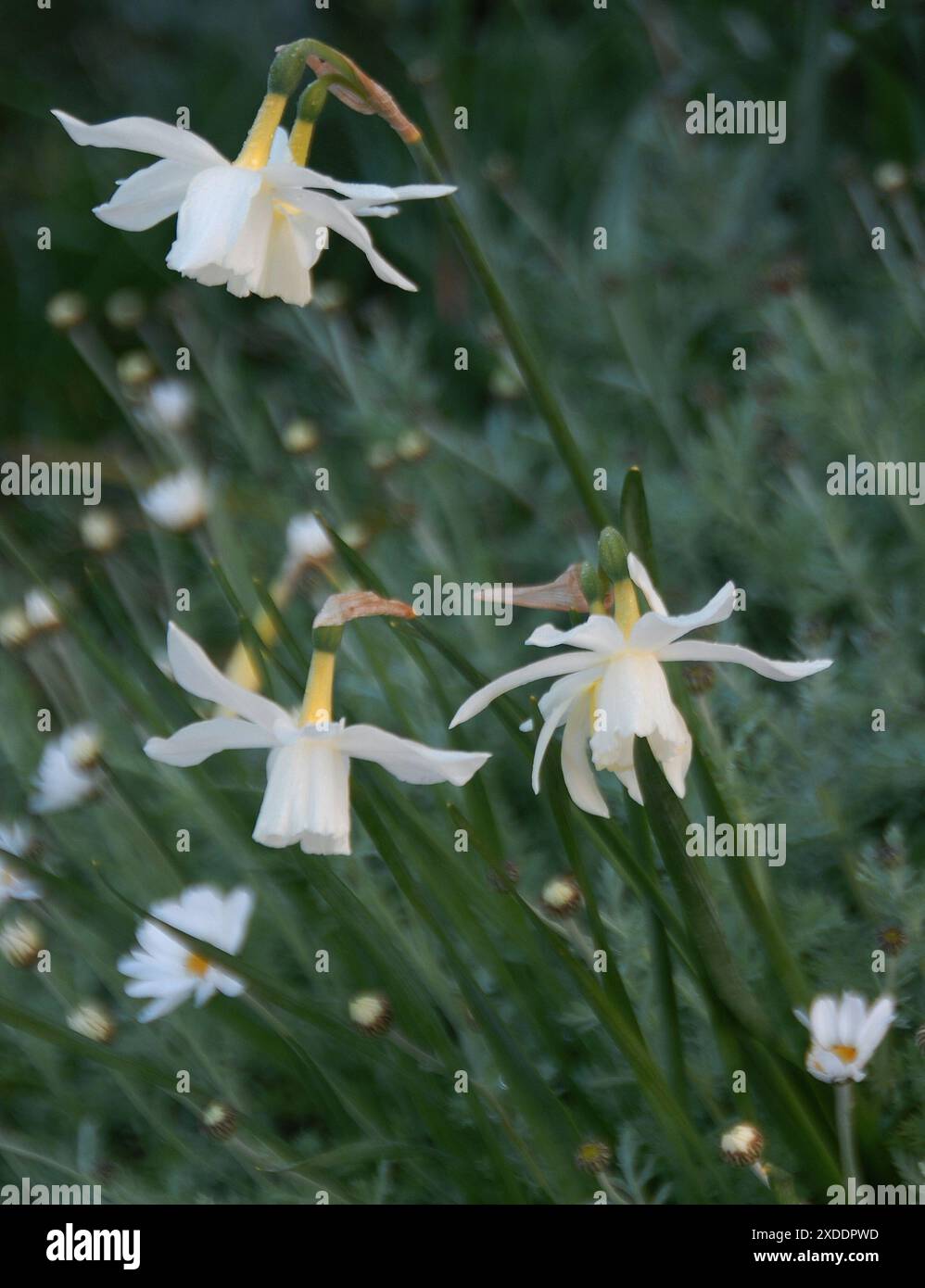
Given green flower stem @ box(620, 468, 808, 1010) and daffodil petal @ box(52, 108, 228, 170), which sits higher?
daffodil petal @ box(52, 108, 228, 170)

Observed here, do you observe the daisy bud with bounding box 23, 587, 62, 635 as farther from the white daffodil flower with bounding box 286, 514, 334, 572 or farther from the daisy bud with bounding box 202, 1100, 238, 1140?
the daisy bud with bounding box 202, 1100, 238, 1140

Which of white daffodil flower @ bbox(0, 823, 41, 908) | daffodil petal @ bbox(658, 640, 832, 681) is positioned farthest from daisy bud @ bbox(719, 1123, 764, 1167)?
white daffodil flower @ bbox(0, 823, 41, 908)

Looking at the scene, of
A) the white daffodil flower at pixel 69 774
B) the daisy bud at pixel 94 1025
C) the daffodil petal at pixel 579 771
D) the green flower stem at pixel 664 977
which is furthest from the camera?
the white daffodil flower at pixel 69 774

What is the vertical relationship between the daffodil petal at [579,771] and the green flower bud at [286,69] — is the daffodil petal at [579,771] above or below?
below

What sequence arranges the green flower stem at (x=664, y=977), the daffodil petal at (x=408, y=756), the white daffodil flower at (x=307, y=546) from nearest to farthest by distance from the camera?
1. the daffodil petal at (x=408, y=756)
2. the green flower stem at (x=664, y=977)
3. the white daffodil flower at (x=307, y=546)

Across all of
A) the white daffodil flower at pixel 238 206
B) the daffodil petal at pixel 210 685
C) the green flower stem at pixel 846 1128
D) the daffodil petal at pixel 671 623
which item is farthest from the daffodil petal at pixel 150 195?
the green flower stem at pixel 846 1128

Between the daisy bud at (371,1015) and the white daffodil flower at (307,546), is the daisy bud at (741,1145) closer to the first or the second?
the daisy bud at (371,1015)
